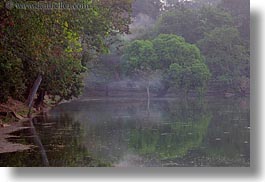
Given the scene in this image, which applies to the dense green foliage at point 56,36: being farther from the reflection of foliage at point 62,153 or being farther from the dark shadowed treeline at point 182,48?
the reflection of foliage at point 62,153

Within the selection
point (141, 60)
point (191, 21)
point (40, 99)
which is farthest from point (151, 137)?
point (40, 99)

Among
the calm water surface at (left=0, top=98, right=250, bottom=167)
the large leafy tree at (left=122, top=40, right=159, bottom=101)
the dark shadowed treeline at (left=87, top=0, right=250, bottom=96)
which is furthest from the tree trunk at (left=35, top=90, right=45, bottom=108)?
the large leafy tree at (left=122, top=40, right=159, bottom=101)

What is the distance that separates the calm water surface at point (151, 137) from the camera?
223 inches

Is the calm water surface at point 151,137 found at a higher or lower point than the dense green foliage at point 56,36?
lower

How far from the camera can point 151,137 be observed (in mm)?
6023

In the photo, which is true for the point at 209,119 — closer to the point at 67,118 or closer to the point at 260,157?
the point at 260,157

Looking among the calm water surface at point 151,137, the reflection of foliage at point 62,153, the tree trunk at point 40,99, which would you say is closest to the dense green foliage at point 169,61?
the calm water surface at point 151,137

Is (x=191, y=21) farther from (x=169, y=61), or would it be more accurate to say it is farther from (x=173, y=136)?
(x=173, y=136)

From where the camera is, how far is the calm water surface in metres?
5.66

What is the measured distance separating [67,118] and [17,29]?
1.40 metres

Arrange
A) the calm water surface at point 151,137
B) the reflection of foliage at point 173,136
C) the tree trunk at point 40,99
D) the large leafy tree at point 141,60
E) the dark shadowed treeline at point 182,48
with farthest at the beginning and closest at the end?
the tree trunk at point 40,99, the large leafy tree at point 141,60, the dark shadowed treeline at point 182,48, the reflection of foliage at point 173,136, the calm water surface at point 151,137

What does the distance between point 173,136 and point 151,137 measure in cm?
24

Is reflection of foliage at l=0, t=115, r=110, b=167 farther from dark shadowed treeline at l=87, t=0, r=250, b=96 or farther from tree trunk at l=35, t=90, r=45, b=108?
tree trunk at l=35, t=90, r=45, b=108

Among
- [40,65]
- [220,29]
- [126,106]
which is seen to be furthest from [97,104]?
[40,65]
